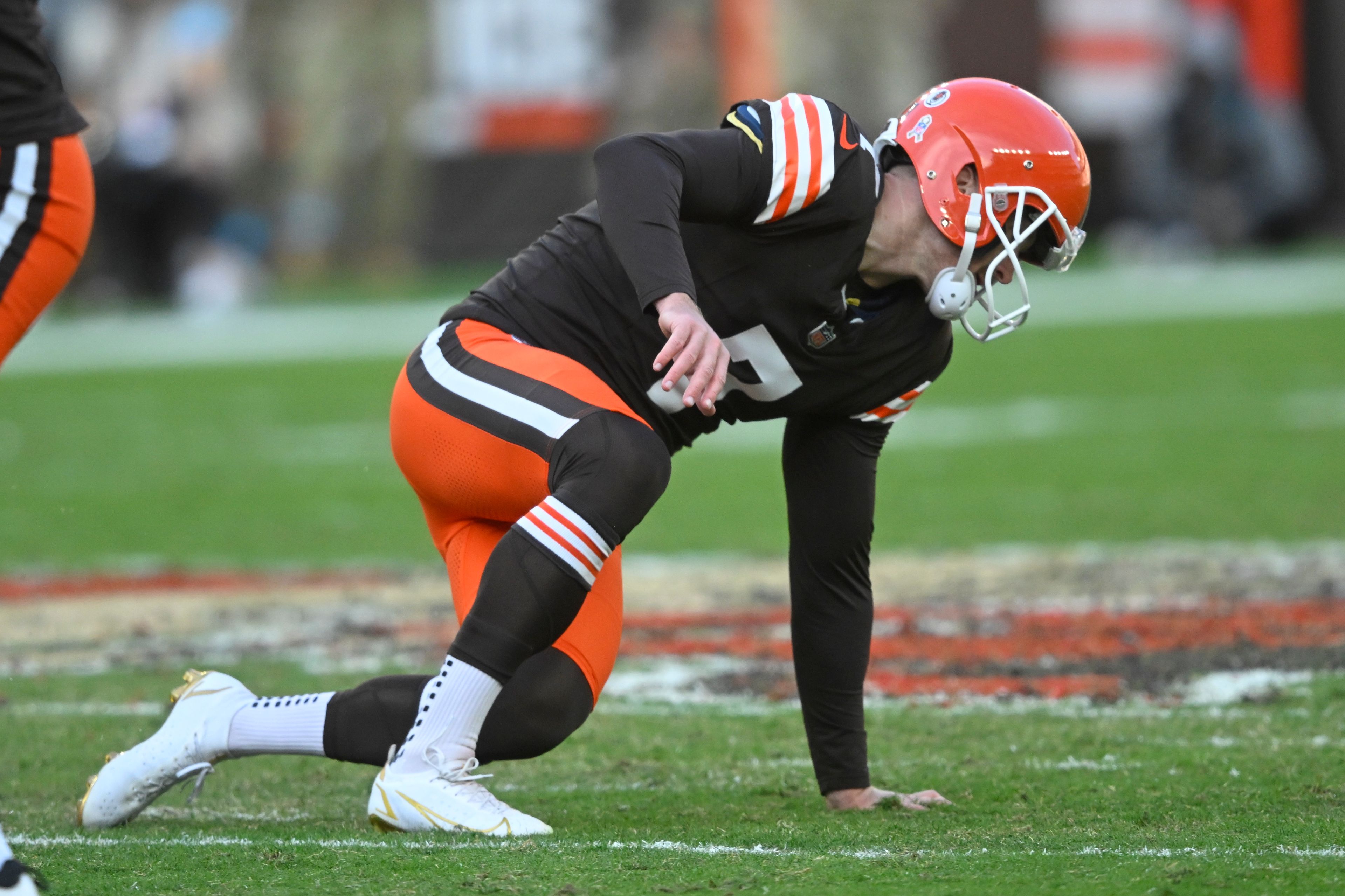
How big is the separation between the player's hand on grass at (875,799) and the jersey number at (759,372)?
790 millimetres

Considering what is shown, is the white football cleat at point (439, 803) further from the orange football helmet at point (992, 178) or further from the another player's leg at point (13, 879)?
the orange football helmet at point (992, 178)

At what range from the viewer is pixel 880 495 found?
8.32 m

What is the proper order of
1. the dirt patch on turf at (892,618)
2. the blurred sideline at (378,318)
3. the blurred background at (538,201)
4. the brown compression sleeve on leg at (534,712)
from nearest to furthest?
→ the brown compression sleeve on leg at (534,712) < the dirt patch on turf at (892,618) < the blurred background at (538,201) < the blurred sideline at (378,318)

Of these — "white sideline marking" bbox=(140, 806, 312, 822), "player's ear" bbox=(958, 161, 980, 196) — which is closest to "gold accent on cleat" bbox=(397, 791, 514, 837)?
"white sideline marking" bbox=(140, 806, 312, 822)

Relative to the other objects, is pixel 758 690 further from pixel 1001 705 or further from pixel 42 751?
pixel 42 751

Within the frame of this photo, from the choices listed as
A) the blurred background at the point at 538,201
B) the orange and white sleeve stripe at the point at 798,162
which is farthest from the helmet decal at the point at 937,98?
the blurred background at the point at 538,201

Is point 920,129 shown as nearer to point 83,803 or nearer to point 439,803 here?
point 439,803

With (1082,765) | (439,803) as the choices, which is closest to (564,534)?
(439,803)

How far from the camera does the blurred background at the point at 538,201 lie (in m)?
10.3

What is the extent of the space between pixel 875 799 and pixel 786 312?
97cm

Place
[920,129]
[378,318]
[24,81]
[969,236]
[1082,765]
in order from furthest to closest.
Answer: [378,318] → [1082,765] → [920,129] → [969,236] → [24,81]

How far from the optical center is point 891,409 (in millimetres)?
3518

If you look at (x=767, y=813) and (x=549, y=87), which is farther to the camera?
(x=549, y=87)

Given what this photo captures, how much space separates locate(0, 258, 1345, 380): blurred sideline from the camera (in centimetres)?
1348
